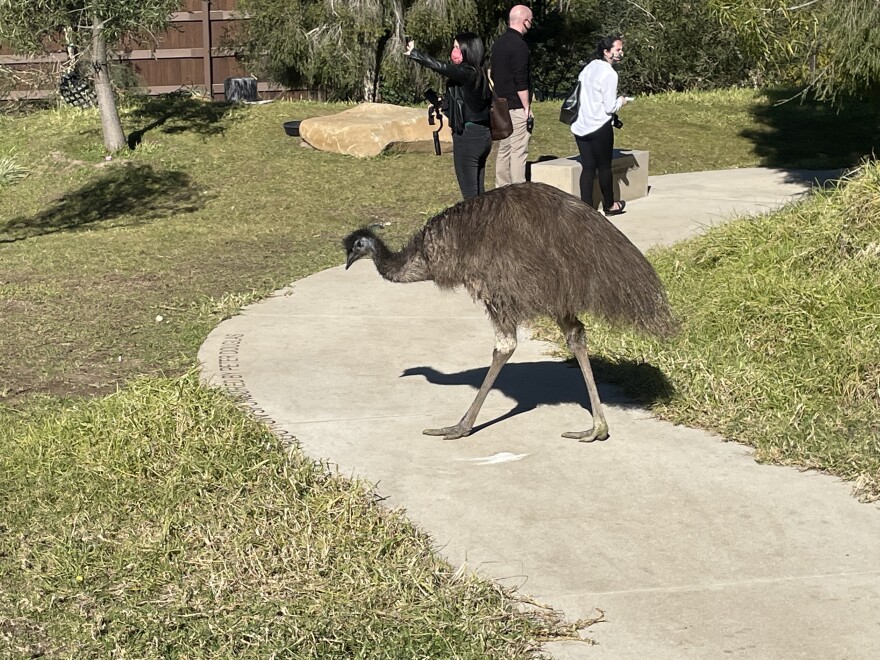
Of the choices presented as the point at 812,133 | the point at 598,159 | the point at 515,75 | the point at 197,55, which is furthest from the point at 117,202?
the point at 197,55

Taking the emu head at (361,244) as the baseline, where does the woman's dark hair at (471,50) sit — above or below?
above

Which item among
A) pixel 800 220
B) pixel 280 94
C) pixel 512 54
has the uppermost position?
pixel 512 54

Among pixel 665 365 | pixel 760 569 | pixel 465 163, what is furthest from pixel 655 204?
pixel 760 569

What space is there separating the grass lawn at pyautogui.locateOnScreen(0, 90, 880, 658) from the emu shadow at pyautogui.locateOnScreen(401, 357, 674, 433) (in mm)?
61

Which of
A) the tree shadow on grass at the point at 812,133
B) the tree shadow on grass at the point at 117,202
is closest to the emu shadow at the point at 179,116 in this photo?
the tree shadow on grass at the point at 117,202

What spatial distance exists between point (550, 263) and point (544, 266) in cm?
4

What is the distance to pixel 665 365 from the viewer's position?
8336 mm

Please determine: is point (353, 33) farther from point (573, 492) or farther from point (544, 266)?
point (573, 492)

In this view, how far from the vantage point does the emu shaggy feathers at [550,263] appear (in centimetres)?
678

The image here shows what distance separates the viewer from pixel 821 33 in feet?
38.9

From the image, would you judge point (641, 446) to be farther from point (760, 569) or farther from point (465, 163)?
point (465, 163)

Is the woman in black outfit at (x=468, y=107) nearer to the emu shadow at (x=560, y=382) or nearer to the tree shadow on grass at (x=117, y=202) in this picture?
the emu shadow at (x=560, y=382)

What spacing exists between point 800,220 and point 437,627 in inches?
268

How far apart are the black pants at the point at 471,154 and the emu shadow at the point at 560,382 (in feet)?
9.18
